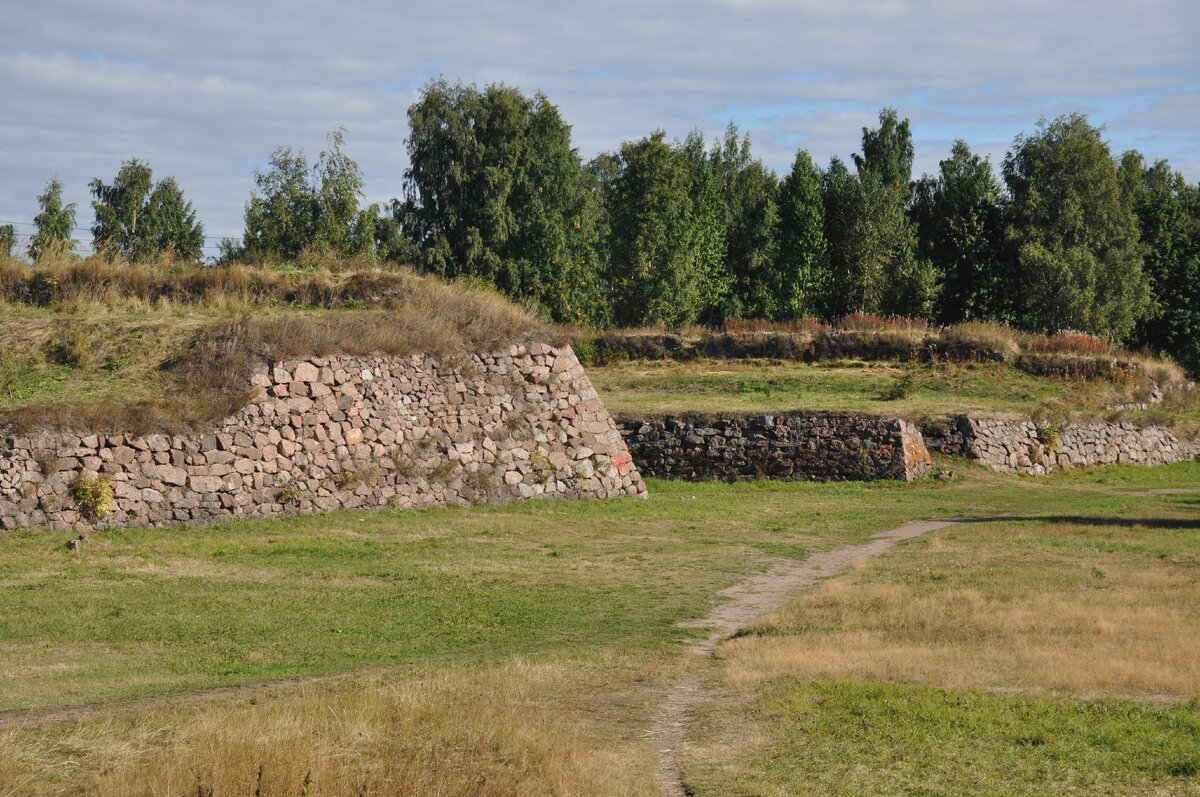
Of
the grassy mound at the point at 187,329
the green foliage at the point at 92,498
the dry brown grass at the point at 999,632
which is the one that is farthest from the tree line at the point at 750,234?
the dry brown grass at the point at 999,632

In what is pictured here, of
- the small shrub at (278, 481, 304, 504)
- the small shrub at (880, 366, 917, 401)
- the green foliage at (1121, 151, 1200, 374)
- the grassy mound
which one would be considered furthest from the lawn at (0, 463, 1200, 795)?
the green foliage at (1121, 151, 1200, 374)

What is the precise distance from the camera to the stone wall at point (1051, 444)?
32.4 metres

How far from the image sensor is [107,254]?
29.3 metres

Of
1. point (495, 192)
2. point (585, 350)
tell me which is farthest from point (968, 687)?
point (495, 192)

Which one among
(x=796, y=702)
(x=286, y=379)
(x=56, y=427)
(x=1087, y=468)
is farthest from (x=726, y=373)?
(x=796, y=702)

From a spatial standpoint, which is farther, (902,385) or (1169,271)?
(1169,271)

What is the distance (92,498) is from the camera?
19.8 metres

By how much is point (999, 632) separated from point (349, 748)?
7.54 metres

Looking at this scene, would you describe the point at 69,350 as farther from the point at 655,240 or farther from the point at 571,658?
the point at 655,240

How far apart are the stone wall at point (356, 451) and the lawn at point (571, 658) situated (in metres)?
0.98

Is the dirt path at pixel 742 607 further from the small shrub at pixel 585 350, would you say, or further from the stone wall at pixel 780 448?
the small shrub at pixel 585 350

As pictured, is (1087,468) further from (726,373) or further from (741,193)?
(741,193)

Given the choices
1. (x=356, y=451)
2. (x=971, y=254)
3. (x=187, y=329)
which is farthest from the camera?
(x=971, y=254)

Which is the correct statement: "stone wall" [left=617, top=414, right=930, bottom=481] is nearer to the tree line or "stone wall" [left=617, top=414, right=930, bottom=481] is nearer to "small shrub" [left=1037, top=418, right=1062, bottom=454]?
"small shrub" [left=1037, top=418, right=1062, bottom=454]
